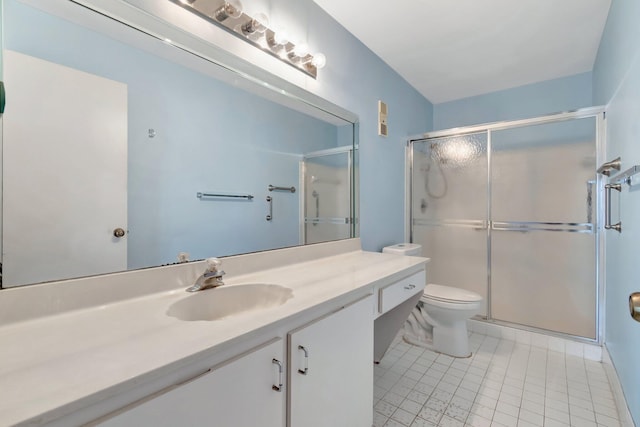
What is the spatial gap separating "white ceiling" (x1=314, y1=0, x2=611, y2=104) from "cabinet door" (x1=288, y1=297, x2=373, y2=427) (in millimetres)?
1769

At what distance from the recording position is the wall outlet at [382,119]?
2.36 metres

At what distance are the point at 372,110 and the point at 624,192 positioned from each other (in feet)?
5.04

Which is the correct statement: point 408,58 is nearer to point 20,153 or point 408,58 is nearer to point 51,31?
point 51,31

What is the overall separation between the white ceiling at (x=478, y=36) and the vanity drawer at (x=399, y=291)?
162 centimetres

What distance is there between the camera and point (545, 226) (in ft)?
7.98

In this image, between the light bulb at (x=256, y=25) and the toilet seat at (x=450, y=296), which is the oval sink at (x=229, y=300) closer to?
the light bulb at (x=256, y=25)

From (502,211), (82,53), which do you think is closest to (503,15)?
(502,211)

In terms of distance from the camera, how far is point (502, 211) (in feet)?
8.53

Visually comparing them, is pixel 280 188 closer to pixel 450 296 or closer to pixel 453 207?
pixel 450 296

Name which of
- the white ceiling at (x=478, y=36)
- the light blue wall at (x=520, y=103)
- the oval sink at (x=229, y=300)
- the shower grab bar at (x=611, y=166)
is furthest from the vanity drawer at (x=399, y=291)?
the light blue wall at (x=520, y=103)

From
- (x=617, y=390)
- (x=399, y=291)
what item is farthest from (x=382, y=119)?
(x=617, y=390)

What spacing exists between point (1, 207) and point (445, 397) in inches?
81.4

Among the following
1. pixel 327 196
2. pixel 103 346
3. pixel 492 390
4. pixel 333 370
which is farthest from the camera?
pixel 327 196

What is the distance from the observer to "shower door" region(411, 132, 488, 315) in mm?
2691
